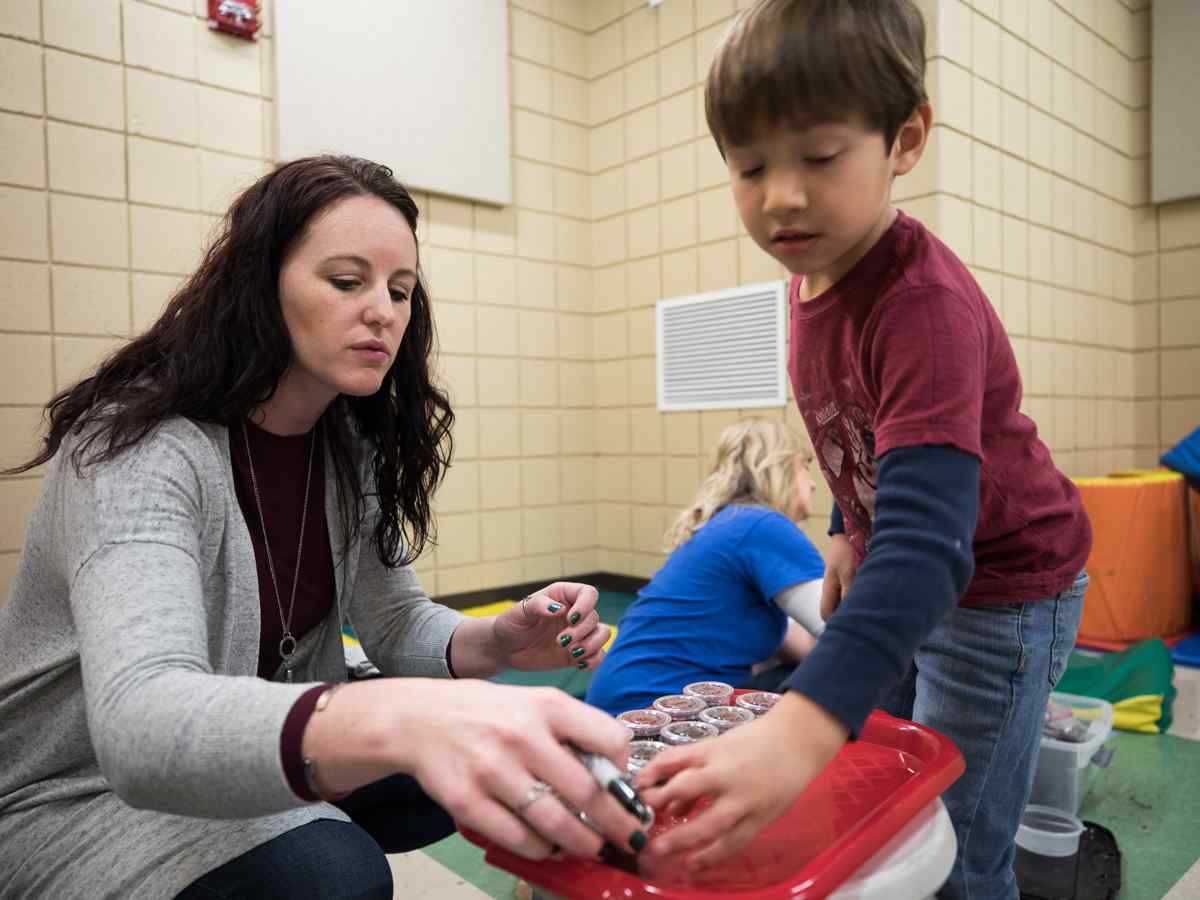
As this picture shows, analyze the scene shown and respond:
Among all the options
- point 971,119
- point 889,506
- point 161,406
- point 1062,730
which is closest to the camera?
point 889,506

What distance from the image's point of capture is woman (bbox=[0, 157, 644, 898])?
1.79ft

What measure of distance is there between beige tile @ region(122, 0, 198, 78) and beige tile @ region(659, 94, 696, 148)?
1.66 metres

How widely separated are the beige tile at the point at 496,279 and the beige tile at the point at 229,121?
88cm

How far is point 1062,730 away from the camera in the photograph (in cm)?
164

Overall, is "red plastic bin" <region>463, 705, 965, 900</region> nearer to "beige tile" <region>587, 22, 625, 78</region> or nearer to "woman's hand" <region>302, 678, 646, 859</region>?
"woman's hand" <region>302, 678, 646, 859</region>

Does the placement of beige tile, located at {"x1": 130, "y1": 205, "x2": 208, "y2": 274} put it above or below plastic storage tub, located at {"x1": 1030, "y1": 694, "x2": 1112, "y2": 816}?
above

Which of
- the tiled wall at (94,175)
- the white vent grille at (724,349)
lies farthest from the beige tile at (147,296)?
the white vent grille at (724,349)

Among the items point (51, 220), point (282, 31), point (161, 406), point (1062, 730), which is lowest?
point (1062, 730)

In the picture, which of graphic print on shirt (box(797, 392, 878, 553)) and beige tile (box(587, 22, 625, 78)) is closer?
graphic print on shirt (box(797, 392, 878, 553))

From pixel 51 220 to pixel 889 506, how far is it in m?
2.57

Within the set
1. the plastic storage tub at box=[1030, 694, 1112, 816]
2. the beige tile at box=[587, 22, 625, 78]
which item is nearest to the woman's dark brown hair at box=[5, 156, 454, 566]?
the plastic storage tub at box=[1030, 694, 1112, 816]

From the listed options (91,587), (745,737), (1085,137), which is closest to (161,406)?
(91,587)

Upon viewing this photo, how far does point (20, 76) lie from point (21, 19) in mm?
157

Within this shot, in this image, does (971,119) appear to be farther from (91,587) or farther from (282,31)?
(91,587)
